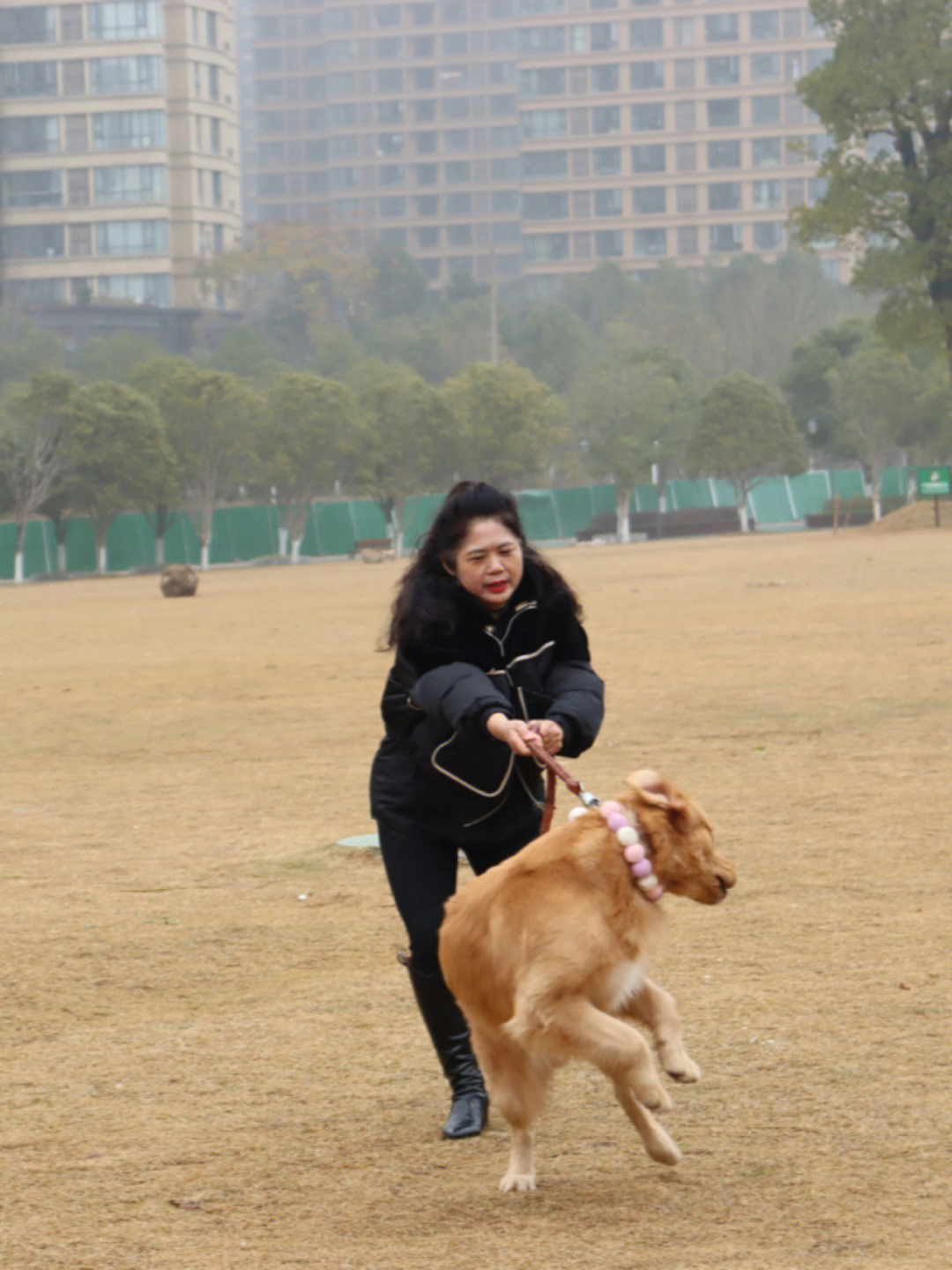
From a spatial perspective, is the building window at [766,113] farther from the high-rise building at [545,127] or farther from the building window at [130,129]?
the building window at [130,129]

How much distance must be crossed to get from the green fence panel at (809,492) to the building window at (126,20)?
2197 inches

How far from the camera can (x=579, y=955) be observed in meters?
4.43

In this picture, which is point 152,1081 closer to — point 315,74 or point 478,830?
point 478,830

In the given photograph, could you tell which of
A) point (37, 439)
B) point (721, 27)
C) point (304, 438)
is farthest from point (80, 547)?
point (721, 27)

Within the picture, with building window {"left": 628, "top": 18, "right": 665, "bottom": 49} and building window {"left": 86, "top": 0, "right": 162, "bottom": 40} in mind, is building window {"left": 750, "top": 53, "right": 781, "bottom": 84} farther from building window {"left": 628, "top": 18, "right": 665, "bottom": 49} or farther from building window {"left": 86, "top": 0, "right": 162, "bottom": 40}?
building window {"left": 86, "top": 0, "right": 162, "bottom": 40}

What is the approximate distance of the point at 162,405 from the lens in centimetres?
6988

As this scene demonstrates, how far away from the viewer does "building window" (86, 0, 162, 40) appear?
120562mm

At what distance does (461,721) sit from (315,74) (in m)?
167

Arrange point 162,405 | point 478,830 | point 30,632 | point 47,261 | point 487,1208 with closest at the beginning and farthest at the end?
point 487,1208
point 478,830
point 30,632
point 162,405
point 47,261

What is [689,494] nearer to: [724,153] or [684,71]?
[724,153]

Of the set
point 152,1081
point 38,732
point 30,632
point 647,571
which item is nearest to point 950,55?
point 647,571

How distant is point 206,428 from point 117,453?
4.96 m

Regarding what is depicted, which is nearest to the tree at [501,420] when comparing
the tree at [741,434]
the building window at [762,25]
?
the tree at [741,434]

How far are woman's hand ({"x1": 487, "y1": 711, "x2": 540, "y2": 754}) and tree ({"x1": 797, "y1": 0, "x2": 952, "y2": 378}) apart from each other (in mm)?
54085
